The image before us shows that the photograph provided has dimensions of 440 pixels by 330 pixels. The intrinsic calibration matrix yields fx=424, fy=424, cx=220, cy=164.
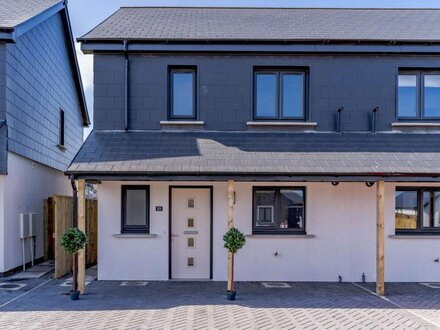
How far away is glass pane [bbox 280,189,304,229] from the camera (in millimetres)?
10320

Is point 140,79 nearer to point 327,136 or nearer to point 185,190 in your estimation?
point 185,190

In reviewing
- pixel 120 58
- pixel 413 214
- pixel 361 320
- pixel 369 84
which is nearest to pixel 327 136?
pixel 369 84

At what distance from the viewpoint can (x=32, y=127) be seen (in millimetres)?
12734

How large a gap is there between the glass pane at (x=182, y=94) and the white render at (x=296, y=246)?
1931 millimetres

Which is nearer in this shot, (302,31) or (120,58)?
(120,58)

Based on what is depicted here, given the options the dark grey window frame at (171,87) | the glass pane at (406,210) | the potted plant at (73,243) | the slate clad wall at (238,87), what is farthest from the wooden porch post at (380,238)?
the potted plant at (73,243)

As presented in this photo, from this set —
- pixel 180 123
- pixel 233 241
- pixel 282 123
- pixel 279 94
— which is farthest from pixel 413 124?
pixel 180 123

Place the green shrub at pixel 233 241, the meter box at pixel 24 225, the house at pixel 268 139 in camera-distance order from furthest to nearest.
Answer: the meter box at pixel 24 225 < the house at pixel 268 139 < the green shrub at pixel 233 241

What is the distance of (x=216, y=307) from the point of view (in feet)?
25.6

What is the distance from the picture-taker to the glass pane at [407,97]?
35.7 ft

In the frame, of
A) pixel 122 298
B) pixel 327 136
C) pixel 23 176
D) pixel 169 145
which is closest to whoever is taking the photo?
pixel 122 298

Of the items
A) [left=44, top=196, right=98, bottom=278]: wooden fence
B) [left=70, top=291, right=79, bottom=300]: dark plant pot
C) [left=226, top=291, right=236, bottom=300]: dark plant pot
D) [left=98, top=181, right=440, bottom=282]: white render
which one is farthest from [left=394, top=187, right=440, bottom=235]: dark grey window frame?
[left=44, top=196, right=98, bottom=278]: wooden fence

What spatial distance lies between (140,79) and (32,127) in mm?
4319

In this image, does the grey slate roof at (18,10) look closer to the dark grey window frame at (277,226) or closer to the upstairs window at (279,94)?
the upstairs window at (279,94)
